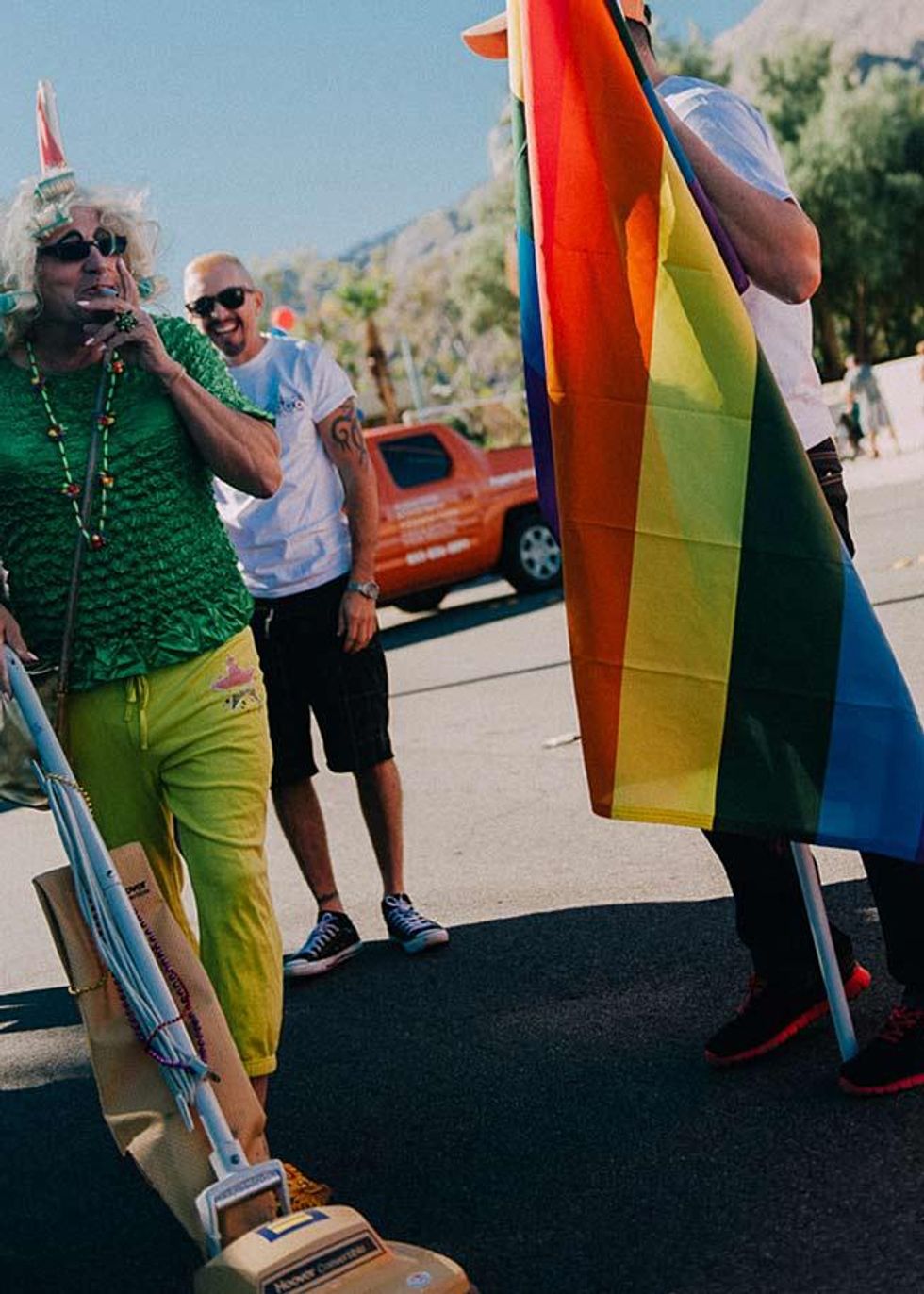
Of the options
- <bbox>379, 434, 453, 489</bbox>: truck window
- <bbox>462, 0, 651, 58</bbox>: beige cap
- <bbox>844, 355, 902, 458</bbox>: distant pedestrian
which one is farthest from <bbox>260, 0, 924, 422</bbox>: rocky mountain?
<bbox>844, 355, 902, 458</bbox>: distant pedestrian

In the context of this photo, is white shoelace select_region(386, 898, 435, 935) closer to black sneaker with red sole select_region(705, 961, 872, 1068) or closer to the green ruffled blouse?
black sneaker with red sole select_region(705, 961, 872, 1068)

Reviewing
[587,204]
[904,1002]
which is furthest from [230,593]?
[904,1002]

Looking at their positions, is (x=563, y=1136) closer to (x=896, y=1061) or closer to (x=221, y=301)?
(x=896, y=1061)

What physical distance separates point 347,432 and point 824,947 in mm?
2499

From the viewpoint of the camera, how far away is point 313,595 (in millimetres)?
5195

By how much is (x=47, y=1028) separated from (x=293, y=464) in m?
1.88

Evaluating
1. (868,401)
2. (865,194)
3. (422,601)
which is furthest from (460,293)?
(422,601)

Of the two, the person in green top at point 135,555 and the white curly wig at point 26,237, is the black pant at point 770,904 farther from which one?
the white curly wig at point 26,237

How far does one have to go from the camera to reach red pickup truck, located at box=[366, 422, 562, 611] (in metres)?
15.3

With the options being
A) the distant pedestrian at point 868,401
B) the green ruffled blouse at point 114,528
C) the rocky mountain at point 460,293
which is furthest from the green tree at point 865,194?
the green ruffled blouse at point 114,528

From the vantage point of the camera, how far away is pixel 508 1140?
3639mm

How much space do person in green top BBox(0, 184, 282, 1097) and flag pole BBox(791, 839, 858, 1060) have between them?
3.55ft

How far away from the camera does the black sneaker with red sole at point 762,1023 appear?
12.2ft

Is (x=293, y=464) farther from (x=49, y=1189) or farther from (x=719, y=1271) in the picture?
(x=719, y=1271)
